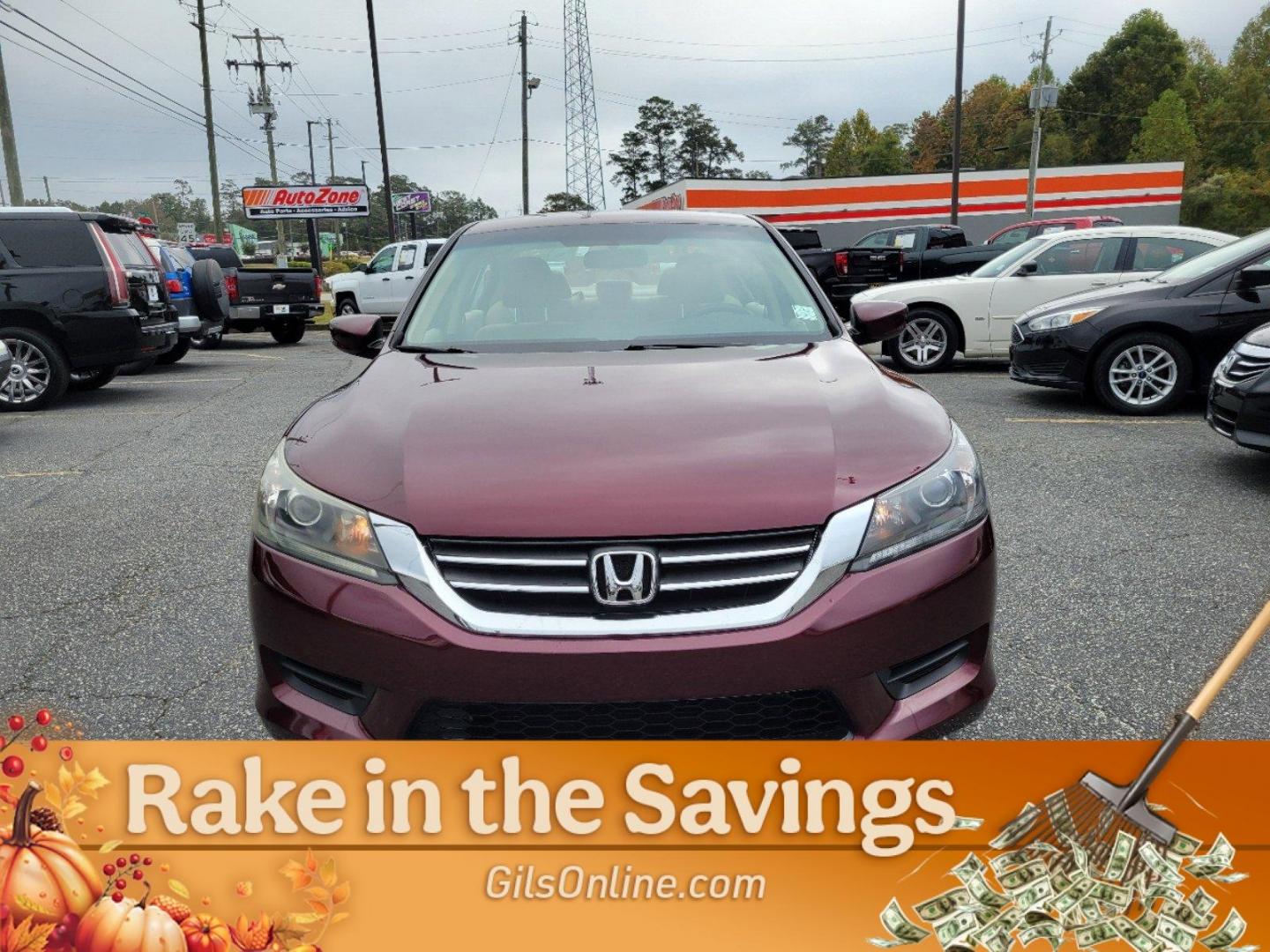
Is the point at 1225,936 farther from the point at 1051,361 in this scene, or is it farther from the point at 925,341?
the point at 925,341

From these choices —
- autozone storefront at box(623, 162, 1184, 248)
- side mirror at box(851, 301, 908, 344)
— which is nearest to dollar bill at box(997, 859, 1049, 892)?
side mirror at box(851, 301, 908, 344)

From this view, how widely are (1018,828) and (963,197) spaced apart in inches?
1794

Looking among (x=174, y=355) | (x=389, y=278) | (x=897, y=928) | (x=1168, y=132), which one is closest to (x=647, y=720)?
(x=897, y=928)

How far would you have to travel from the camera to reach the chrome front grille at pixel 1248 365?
5988 mm

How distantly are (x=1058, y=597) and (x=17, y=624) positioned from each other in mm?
4076

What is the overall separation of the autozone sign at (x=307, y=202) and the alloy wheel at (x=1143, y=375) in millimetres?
25705

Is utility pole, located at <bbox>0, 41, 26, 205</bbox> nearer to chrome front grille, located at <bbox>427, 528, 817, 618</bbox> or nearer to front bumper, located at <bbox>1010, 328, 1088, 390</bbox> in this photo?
front bumper, located at <bbox>1010, 328, 1088, 390</bbox>

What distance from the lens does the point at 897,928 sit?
5.56 ft

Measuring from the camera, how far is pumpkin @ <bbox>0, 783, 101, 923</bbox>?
171 centimetres

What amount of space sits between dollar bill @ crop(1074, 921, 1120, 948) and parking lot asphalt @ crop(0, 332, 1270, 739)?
3.49ft

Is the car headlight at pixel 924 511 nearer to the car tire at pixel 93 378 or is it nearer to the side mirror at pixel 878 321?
the side mirror at pixel 878 321

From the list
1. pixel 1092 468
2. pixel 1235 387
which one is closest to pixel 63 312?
pixel 1092 468

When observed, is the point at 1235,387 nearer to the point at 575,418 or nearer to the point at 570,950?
the point at 575,418

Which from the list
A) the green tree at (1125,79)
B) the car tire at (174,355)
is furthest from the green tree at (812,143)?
the car tire at (174,355)
